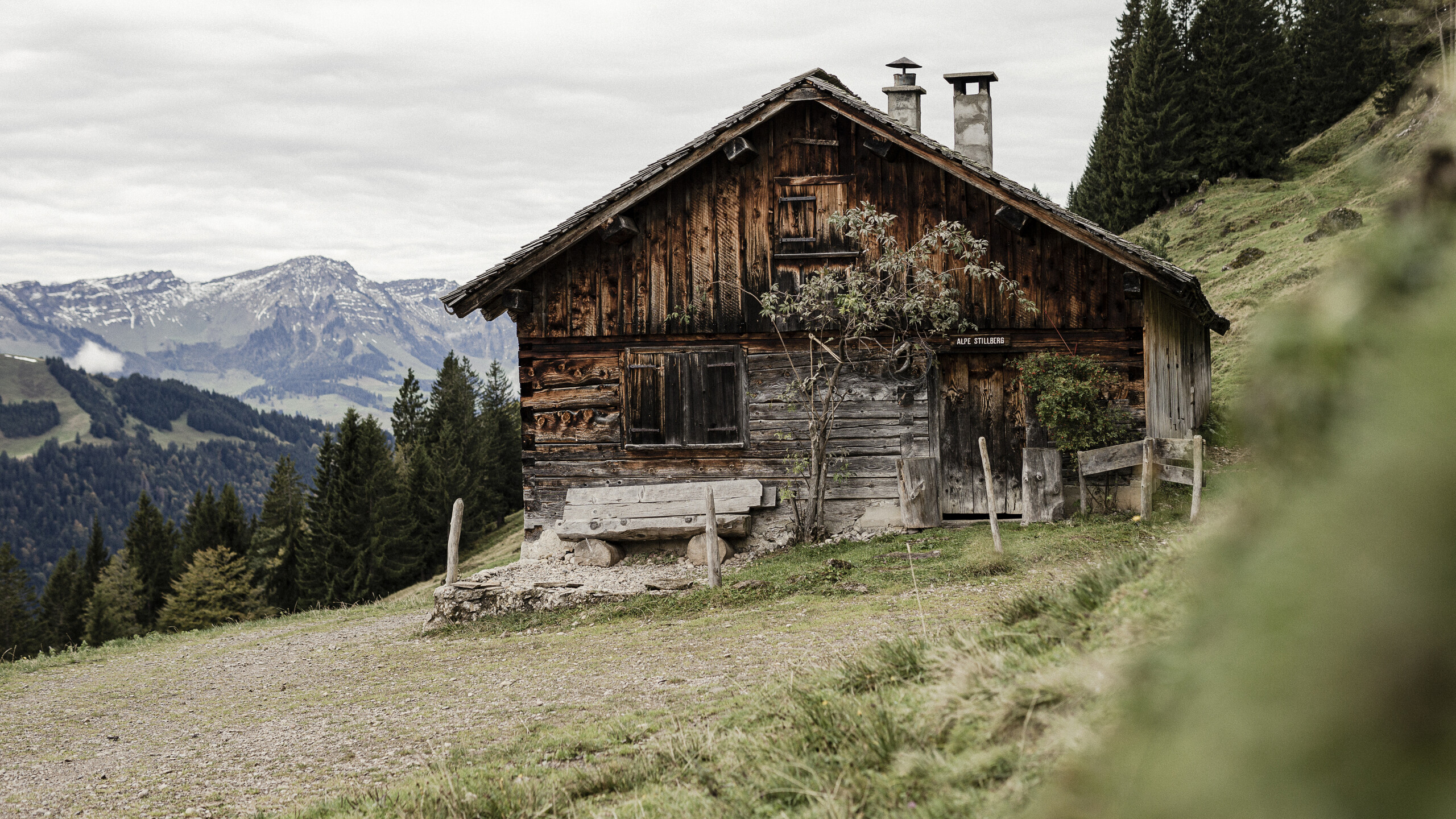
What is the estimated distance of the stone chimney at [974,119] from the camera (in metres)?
17.9

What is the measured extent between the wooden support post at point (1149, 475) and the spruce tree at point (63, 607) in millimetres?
78566

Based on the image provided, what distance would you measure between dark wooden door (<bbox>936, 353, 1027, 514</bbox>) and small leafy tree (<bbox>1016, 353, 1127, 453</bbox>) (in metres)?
0.66

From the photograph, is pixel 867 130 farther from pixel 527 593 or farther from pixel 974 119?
pixel 527 593

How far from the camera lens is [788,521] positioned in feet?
51.4

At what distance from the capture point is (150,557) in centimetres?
7156

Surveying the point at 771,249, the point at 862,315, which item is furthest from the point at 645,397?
the point at 862,315

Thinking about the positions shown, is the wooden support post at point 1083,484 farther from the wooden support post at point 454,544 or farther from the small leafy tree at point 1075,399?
the wooden support post at point 454,544

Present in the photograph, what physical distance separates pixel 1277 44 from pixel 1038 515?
4920 centimetres

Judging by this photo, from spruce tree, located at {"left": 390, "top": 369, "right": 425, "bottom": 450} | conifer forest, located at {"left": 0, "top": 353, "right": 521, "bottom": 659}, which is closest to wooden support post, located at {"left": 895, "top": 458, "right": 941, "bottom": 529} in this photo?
conifer forest, located at {"left": 0, "top": 353, "right": 521, "bottom": 659}

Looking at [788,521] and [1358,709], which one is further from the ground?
[1358,709]

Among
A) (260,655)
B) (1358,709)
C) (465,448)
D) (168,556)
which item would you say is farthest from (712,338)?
(168,556)

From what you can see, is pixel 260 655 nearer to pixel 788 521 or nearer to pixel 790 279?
pixel 788 521

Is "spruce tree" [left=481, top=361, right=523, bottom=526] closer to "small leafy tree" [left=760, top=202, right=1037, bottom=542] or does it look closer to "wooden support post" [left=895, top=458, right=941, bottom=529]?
"small leafy tree" [left=760, top=202, right=1037, bottom=542]

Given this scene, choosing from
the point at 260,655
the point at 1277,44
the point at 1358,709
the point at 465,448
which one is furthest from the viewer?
the point at 465,448
